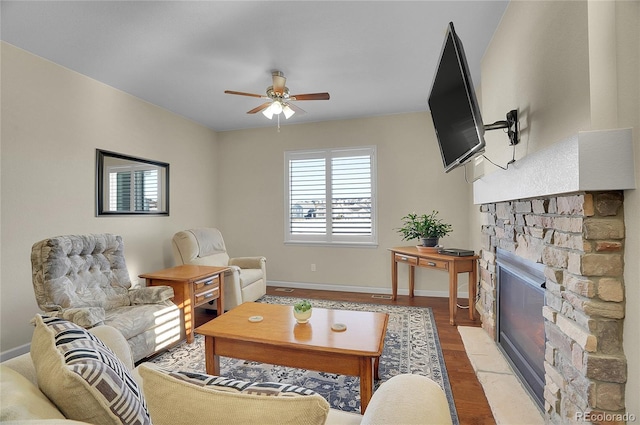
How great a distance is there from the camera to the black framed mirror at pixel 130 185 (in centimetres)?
321

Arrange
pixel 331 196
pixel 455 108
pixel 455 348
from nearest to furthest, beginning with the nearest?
pixel 455 108 → pixel 455 348 → pixel 331 196

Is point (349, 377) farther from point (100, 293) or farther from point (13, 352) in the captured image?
point (13, 352)

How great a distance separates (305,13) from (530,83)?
5.08ft

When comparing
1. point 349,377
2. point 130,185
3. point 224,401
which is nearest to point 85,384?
point 224,401

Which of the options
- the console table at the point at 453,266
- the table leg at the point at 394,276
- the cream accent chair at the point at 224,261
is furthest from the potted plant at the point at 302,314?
the table leg at the point at 394,276

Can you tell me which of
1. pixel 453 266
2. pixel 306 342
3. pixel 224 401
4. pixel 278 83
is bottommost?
pixel 306 342

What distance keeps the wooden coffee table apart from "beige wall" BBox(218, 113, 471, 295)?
7.46ft

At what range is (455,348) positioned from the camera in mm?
2572

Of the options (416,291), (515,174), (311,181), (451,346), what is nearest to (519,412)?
(451,346)

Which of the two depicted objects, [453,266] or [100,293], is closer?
[100,293]

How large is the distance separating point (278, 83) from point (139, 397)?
272cm

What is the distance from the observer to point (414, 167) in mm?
4215

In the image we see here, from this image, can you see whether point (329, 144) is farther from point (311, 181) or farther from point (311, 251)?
point (311, 251)

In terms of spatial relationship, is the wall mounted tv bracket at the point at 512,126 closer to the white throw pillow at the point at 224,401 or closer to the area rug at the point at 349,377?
the area rug at the point at 349,377
